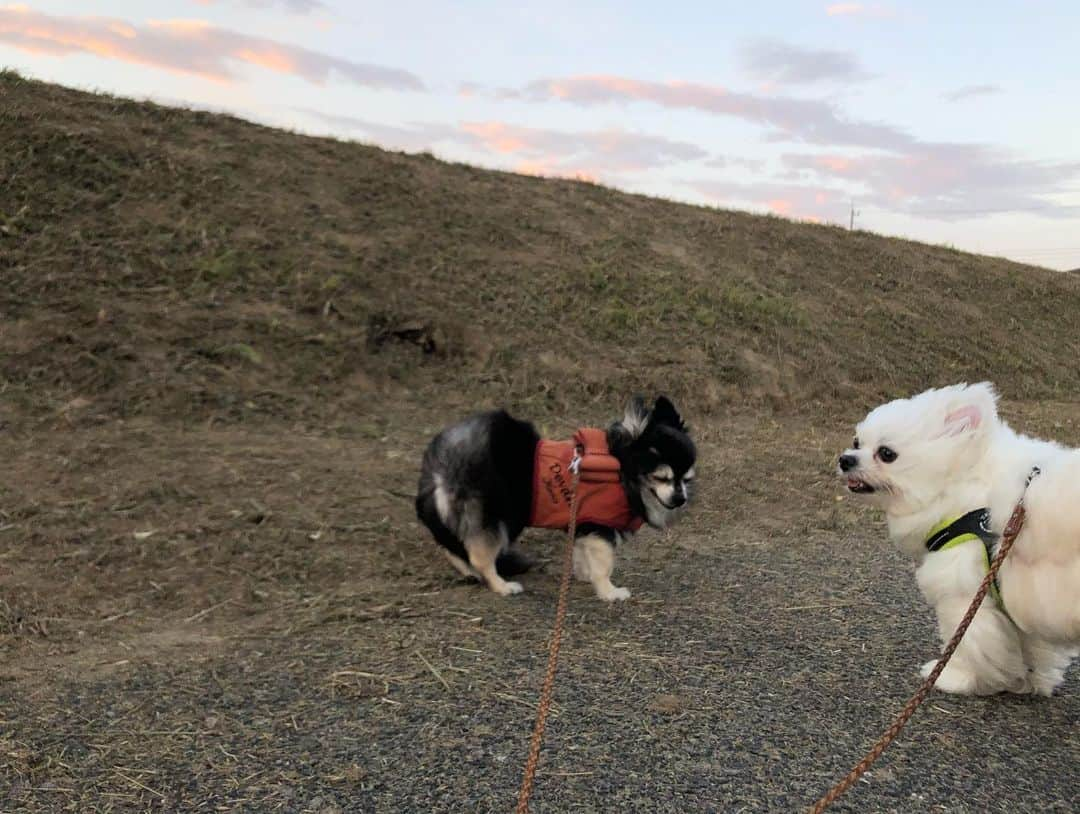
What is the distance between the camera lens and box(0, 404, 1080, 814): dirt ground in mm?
2967

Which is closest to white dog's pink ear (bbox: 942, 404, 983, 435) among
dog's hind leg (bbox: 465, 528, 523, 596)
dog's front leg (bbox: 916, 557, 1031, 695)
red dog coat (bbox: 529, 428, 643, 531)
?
dog's front leg (bbox: 916, 557, 1031, 695)

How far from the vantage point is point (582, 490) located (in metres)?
4.91

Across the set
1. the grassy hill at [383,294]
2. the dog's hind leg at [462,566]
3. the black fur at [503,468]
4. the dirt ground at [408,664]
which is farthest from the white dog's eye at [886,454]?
the grassy hill at [383,294]

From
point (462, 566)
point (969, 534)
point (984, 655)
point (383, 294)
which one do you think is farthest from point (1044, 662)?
point (383, 294)

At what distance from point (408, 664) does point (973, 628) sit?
8.30 feet

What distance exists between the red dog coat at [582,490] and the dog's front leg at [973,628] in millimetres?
1831

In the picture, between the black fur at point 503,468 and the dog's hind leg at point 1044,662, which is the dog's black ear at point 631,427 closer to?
the black fur at point 503,468

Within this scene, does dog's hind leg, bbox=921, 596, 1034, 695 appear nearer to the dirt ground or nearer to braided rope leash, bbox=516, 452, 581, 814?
the dirt ground

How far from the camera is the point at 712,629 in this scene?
4.48 meters

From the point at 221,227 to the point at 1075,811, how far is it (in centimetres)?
1089

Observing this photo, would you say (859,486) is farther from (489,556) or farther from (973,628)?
(489,556)

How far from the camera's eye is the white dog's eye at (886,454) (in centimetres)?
364

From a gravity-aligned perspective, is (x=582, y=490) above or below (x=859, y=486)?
below

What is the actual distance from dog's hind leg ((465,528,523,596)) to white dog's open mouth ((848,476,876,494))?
2.07 m
